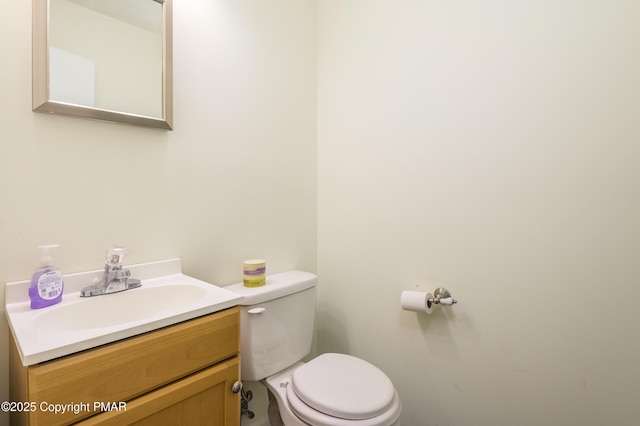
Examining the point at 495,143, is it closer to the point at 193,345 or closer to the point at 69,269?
the point at 193,345

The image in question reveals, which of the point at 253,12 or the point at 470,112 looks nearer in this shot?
the point at 470,112

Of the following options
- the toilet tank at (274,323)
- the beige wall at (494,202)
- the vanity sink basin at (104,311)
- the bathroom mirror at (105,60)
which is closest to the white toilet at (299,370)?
the toilet tank at (274,323)

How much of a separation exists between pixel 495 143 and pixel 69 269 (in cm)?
153

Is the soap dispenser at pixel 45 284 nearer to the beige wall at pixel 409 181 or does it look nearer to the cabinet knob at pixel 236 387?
the beige wall at pixel 409 181

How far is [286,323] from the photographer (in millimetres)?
1209

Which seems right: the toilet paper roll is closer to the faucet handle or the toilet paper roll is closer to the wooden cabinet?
the wooden cabinet

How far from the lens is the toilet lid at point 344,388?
90 centimetres

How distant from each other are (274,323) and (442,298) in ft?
2.29

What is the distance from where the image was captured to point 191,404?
0.77 m

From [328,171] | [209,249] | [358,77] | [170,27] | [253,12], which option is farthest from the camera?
[328,171]

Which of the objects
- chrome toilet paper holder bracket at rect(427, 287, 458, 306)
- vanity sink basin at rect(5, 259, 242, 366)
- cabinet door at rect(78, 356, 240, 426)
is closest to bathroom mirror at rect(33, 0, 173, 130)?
vanity sink basin at rect(5, 259, 242, 366)

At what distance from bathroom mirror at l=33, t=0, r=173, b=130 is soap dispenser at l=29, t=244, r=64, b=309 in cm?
44

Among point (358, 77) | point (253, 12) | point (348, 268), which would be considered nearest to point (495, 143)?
point (358, 77)

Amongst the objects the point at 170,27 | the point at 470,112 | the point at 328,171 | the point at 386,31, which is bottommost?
the point at 328,171
